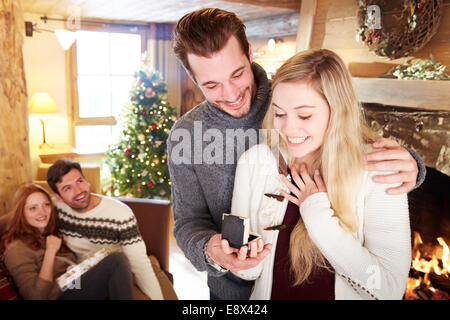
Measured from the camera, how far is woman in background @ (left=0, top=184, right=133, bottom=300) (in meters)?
0.60

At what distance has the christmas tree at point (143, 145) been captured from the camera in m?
1.26

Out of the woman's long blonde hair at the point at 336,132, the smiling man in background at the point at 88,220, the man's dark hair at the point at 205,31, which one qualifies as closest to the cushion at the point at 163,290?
the smiling man in background at the point at 88,220

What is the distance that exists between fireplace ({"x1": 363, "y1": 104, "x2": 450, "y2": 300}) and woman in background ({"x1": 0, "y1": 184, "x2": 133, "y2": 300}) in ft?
1.84

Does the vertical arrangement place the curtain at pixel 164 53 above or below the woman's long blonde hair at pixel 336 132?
above

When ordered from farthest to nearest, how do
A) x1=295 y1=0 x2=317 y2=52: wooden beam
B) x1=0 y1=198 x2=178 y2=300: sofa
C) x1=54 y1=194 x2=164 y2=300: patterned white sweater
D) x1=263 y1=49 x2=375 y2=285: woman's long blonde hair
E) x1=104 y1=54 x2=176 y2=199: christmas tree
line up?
1. x1=104 y1=54 x2=176 y2=199: christmas tree
2. x1=0 y1=198 x2=178 y2=300: sofa
3. x1=54 y1=194 x2=164 y2=300: patterned white sweater
4. x1=295 y1=0 x2=317 y2=52: wooden beam
5. x1=263 y1=49 x2=375 y2=285: woman's long blonde hair

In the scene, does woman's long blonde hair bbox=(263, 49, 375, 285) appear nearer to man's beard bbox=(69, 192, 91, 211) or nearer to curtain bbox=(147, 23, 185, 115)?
curtain bbox=(147, 23, 185, 115)

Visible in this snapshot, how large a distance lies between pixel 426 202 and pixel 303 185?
0.37 m

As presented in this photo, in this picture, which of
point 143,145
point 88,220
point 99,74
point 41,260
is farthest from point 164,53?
point 143,145

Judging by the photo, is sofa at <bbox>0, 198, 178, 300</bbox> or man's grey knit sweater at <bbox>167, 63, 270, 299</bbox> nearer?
man's grey knit sweater at <bbox>167, 63, 270, 299</bbox>

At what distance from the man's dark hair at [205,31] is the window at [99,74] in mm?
217

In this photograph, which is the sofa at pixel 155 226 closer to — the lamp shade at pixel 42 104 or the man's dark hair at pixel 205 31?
the lamp shade at pixel 42 104

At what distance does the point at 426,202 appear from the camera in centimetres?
68

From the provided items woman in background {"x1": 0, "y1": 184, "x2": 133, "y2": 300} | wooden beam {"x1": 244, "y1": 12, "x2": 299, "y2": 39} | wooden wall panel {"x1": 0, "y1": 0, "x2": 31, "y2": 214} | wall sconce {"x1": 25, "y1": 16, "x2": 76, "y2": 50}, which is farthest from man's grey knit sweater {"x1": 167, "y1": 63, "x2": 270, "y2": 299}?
wooden wall panel {"x1": 0, "y1": 0, "x2": 31, "y2": 214}

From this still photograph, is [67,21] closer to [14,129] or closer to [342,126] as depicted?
[14,129]
